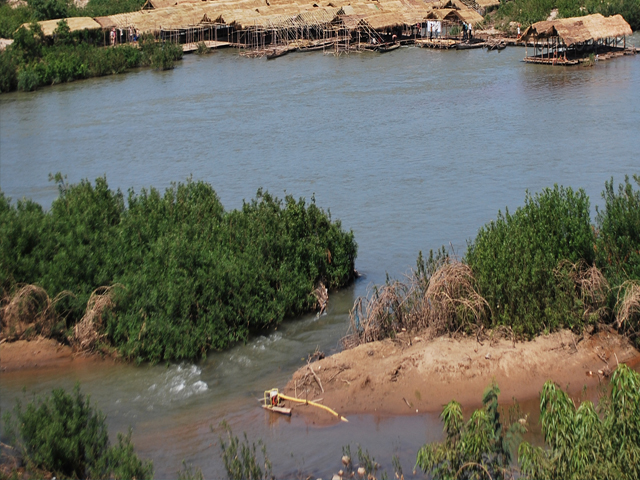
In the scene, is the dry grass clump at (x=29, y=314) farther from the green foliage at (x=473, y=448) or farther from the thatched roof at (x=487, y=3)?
the thatched roof at (x=487, y=3)

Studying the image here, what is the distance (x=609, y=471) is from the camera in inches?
189

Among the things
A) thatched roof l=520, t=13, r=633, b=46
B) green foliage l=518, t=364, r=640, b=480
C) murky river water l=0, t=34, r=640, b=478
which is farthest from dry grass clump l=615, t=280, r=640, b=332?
thatched roof l=520, t=13, r=633, b=46

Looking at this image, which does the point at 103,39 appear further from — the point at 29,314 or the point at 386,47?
the point at 29,314

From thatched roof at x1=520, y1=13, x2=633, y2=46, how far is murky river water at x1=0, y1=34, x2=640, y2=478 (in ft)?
4.14

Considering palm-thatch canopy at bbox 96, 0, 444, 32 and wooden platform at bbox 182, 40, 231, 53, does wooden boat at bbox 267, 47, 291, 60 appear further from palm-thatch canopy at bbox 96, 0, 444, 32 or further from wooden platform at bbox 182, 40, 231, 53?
wooden platform at bbox 182, 40, 231, 53

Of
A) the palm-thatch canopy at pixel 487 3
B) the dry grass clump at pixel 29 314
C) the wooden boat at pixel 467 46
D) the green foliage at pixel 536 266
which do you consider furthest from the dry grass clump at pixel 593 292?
the palm-thatch canopy at pixel 487 3

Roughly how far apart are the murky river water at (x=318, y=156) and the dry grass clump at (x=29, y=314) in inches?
27.0

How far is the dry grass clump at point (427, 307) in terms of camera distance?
8.96 meters

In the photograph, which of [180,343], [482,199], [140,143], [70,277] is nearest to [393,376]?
[180,343]

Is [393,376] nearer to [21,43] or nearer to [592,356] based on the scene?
[592,356]

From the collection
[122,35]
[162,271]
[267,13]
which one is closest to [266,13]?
[267,13]

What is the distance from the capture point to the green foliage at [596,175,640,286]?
902 cm

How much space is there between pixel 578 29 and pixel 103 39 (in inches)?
882

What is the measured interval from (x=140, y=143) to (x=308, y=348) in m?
13.8
